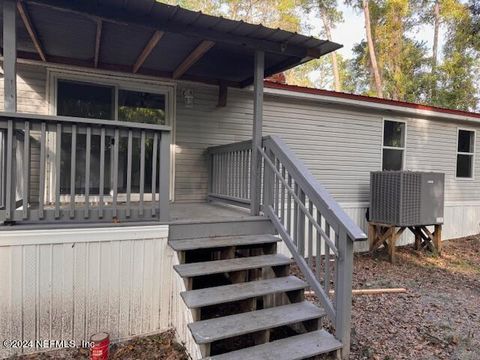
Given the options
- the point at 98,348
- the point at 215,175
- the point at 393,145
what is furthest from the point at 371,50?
the point at 98,348

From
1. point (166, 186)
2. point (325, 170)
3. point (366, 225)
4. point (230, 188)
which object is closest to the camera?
point (166, 186)

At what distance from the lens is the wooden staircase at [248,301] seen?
2.55 metres

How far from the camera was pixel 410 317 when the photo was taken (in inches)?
147

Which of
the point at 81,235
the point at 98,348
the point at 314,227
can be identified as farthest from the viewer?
the point at 314,227

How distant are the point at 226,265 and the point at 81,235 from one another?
1280 millimetres

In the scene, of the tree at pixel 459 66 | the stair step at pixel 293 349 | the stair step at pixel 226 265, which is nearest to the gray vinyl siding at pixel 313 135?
the stair step at pixel 226 265

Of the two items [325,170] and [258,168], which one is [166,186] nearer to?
[258,168]

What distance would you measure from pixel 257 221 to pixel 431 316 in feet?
7.36

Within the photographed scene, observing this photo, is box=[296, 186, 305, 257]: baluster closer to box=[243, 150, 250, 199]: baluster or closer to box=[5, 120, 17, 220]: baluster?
box=[243, 150, 250, 199]: baluster

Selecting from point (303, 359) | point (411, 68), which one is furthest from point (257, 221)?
point (411, 68)

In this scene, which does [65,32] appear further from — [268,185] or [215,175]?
[268,185]

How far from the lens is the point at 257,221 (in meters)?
3.62

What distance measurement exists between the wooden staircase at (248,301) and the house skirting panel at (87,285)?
0.21 m

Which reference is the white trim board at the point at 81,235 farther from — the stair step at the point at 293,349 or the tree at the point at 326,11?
the tree at the point at 326,11
